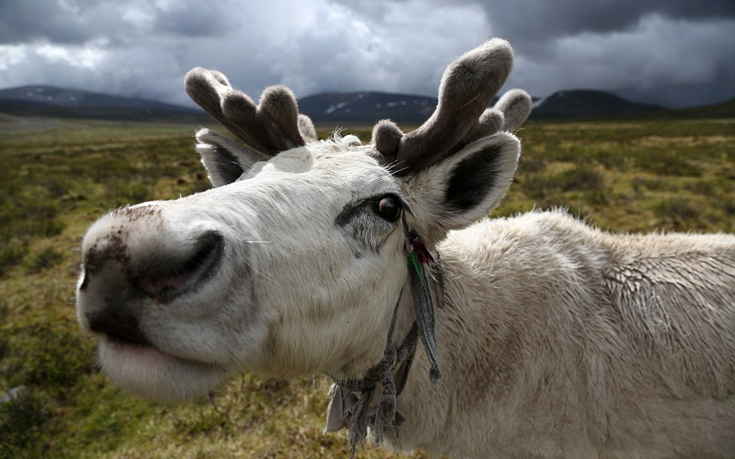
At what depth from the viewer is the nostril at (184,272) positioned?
5.16 ft

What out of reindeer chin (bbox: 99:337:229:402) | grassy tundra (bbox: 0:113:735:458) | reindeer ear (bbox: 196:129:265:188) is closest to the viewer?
reindeer chin (bbox: 99:337:229:402)

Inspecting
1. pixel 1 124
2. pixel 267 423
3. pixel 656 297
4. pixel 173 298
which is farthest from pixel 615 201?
pixel 1 124

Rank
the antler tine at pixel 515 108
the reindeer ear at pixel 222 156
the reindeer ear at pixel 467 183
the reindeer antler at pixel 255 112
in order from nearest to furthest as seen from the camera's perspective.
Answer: the reindeer ear at pixel 467 183, the reindeer antler at pixel 255 112, the reindeer ear at pixel 222 156, the antler tine at pixel 515 108

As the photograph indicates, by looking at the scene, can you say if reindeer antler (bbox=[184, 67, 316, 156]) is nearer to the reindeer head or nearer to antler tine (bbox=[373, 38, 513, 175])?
the reindeer head

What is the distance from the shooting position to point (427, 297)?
9.19ft

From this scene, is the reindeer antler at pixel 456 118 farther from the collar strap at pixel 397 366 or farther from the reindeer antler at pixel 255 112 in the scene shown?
the reindeer antler at pixel 255 112

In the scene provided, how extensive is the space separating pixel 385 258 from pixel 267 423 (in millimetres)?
3896

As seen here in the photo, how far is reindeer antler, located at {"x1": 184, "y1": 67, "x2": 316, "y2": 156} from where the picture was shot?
3.04 meters

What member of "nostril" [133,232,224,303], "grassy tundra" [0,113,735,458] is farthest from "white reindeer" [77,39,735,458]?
"grassy tundra" [0,113,735,458]

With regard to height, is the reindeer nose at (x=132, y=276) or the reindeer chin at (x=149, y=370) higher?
the reindeer nose at (x=132, y=276)

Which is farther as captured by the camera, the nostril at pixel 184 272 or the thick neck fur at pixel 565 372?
the thick neck fur at pixel 565 372

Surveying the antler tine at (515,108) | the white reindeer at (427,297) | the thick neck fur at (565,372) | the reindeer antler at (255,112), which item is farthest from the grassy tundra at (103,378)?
the reindeer antler at (255,112)

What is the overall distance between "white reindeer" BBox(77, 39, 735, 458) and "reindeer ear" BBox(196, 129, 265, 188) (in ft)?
0.06

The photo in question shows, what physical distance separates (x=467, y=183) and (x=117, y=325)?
2.22m
